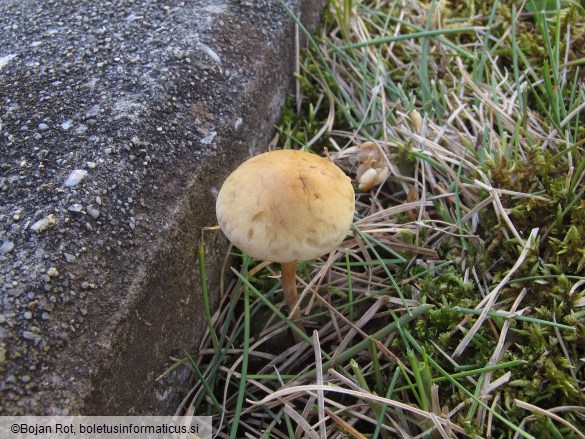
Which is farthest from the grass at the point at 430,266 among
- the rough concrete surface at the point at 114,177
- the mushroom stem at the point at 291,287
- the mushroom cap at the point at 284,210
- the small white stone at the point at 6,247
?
the small white stone at the point at 6,247

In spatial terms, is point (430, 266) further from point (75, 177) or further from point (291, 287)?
point (75, 177)

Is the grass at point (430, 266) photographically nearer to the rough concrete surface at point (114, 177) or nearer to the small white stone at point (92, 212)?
the rough concrete surface at point (114, 177)

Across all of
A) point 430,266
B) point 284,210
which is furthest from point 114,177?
point 430,266

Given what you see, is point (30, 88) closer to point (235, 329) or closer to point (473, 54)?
point (235, 329)

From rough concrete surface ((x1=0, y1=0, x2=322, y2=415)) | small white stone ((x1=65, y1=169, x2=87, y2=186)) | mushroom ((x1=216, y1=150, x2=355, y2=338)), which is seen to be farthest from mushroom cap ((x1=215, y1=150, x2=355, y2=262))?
small white stone ((x1=65, y1=169, x2=87, y2=186))

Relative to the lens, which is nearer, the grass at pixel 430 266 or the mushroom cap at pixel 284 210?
the mushroom cap at pixel 284 210

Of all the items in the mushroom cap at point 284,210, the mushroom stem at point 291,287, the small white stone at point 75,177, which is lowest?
the mushroom stem at point 291,287

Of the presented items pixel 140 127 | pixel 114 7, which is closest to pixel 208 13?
pixel 114 7
